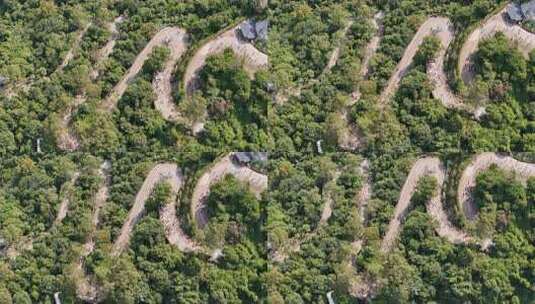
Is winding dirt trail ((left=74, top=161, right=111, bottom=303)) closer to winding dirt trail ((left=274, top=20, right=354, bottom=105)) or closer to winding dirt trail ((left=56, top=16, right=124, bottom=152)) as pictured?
winding dirt trail ((left=56, top=16, right=124, bottom=152))

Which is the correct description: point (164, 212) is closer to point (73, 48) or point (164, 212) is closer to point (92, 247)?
point (92, 247)

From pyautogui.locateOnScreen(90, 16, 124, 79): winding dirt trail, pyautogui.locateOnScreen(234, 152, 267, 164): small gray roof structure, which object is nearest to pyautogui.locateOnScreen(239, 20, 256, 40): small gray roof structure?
pyautogui.locateOnScreen(234, 152, 267, 164): small gray roof structure

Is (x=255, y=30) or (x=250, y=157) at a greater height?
(x=255, y=30)

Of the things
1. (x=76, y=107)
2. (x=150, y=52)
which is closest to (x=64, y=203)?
(x=76, y=107)

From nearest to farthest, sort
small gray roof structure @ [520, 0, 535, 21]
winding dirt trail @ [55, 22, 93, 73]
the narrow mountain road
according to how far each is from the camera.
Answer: the narrow mountain road → small gray roof structure @ [520, 0, 535, 21] → winding dirt trail @ [55, 22, 93, 73]

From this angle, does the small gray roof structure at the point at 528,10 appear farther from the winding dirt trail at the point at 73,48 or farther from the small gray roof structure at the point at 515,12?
the winding dirt trail at the point at 73,48

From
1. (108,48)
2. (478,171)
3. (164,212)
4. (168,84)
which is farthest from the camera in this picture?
(108,48)
